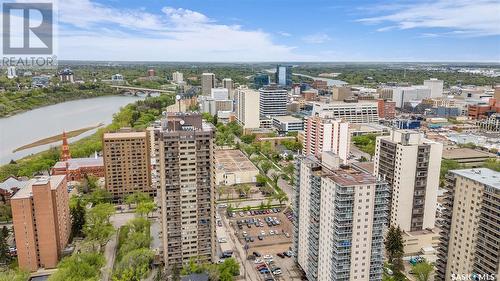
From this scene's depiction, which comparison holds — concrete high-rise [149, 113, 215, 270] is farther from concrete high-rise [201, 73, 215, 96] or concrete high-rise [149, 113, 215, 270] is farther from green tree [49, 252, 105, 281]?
concrete high-rise [201, 73, 215, 96]

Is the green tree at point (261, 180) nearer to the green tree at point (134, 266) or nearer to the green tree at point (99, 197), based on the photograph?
the green tree at point (99, 197)

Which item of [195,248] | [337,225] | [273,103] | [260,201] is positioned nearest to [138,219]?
[195,248]

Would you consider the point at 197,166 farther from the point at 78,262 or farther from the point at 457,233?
the point at 457,233

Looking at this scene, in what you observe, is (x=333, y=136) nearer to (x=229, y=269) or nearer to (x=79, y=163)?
(x=229, y=269)

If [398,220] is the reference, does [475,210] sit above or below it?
above

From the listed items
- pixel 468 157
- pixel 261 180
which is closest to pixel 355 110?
pixel 468 157

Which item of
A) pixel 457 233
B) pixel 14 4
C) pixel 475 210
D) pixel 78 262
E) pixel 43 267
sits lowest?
pixel 43 267
